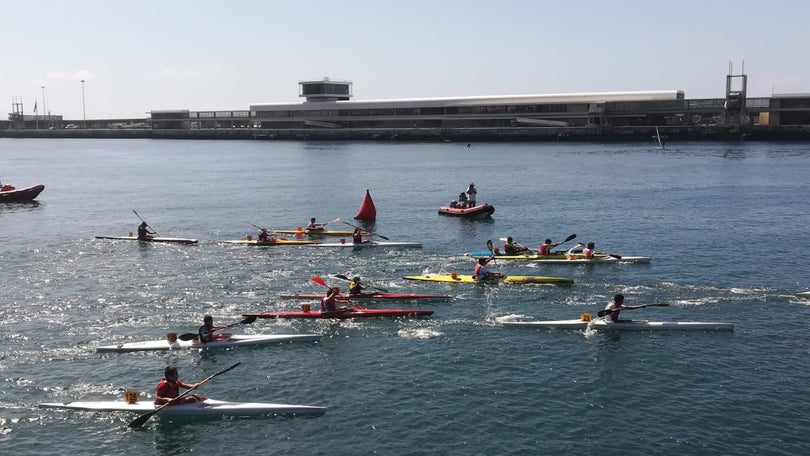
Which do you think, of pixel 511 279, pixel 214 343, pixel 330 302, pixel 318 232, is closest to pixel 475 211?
pixel 318 232

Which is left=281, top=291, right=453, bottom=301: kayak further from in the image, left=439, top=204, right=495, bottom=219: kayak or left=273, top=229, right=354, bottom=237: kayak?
left=439, top=204, right=495, bottom=219: kayak

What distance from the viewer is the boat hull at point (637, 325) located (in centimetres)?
3419

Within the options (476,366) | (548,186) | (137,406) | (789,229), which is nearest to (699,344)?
(476,366)

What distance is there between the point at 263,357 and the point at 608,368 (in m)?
14.7

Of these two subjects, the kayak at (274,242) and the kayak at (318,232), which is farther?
the kayak at (318,232)

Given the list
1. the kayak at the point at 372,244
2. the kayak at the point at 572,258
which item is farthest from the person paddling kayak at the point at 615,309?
the kayak at the point at 372,244

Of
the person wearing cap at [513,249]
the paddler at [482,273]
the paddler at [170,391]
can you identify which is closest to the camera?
the paddler at [170,391]

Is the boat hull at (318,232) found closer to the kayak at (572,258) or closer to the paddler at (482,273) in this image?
the kayak at (572,258)

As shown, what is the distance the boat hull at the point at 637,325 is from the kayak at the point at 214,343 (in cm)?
1150

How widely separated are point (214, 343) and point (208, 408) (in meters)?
6.90

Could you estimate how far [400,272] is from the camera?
4656 cm

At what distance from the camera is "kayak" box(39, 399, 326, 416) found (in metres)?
25.8

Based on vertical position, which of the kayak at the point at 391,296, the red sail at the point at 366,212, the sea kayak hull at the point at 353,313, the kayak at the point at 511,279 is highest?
the red sail at the point at 366,212

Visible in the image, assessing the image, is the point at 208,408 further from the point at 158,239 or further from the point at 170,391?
the point at 158,239
